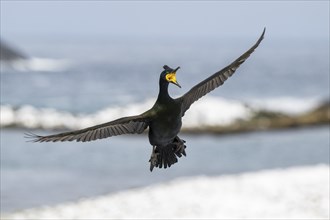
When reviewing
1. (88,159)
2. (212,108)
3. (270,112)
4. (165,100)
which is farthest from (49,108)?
(165,100)

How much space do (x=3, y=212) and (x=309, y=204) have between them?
7.07 meters

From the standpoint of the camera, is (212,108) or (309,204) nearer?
(309,204)

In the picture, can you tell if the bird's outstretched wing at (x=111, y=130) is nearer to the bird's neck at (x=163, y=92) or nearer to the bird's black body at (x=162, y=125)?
the bird's black body at (x=162, y=125)

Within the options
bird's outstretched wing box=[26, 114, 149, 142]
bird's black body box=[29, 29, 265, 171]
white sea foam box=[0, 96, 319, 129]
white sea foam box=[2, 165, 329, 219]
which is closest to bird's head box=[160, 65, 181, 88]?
bird's black body box=[29, 29, 265, 171]

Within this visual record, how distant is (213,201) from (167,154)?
1388cm

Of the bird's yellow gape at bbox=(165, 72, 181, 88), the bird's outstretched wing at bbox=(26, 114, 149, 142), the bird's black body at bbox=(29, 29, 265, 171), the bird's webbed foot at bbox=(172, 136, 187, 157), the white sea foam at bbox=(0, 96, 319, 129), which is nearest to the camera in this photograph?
the bird's yellow gape at bbox=(165, 72, 181, 88)

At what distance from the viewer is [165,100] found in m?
6.83

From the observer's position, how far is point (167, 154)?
24.3ft

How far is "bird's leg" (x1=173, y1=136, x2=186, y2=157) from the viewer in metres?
7.41

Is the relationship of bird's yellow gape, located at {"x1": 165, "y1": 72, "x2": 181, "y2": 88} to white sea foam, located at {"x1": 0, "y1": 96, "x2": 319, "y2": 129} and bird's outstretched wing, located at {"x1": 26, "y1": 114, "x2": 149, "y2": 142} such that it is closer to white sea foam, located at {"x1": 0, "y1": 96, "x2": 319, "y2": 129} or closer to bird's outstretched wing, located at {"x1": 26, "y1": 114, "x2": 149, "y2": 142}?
bird's outstretched wing, located at {"x1": 26, "y1": 114, "x2": 149, "y2": 142}

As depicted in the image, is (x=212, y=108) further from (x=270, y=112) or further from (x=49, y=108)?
(x=49, y=108)

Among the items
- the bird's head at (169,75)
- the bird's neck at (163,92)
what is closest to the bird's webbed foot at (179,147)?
the bird's neck at (163,92)

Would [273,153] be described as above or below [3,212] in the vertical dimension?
above

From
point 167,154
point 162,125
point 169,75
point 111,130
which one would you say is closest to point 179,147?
point 167,154
